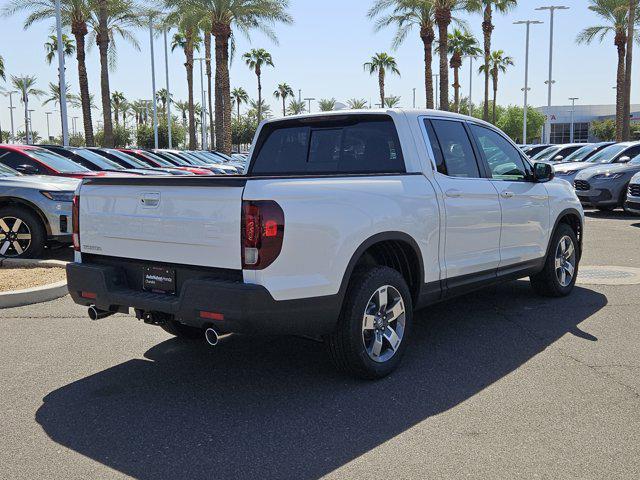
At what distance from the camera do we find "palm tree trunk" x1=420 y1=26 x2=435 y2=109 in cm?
3384

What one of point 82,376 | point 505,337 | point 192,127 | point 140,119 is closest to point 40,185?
point 82,376

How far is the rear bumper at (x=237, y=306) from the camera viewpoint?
3842 mm

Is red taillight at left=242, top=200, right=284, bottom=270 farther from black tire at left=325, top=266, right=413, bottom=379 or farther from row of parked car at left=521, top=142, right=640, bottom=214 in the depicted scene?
row of parked car at left=521, top=142, right=640, bottom=214

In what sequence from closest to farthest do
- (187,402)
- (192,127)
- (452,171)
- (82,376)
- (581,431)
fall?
(581,431) < (187,402) < (82,376) < (452,171) < (192,127)

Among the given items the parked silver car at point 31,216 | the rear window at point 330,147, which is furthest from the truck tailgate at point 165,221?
the parked silver car at point 31,216

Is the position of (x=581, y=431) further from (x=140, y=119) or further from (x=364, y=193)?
(x=140, y=119)

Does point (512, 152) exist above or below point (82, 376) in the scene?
above

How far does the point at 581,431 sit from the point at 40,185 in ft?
25.5

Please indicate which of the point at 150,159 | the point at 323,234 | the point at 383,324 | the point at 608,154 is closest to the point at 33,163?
the point at 150,159

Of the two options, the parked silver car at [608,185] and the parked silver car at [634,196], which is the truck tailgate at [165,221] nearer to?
the parked silver car at [634,196]

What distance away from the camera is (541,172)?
652 centimetres

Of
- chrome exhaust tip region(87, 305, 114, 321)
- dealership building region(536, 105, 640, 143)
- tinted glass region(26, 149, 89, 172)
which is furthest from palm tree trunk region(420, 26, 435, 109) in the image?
dealership building region(536, 105, 640, 143)

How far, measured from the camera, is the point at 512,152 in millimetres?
6496

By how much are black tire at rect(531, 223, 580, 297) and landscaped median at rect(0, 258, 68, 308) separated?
530cm
